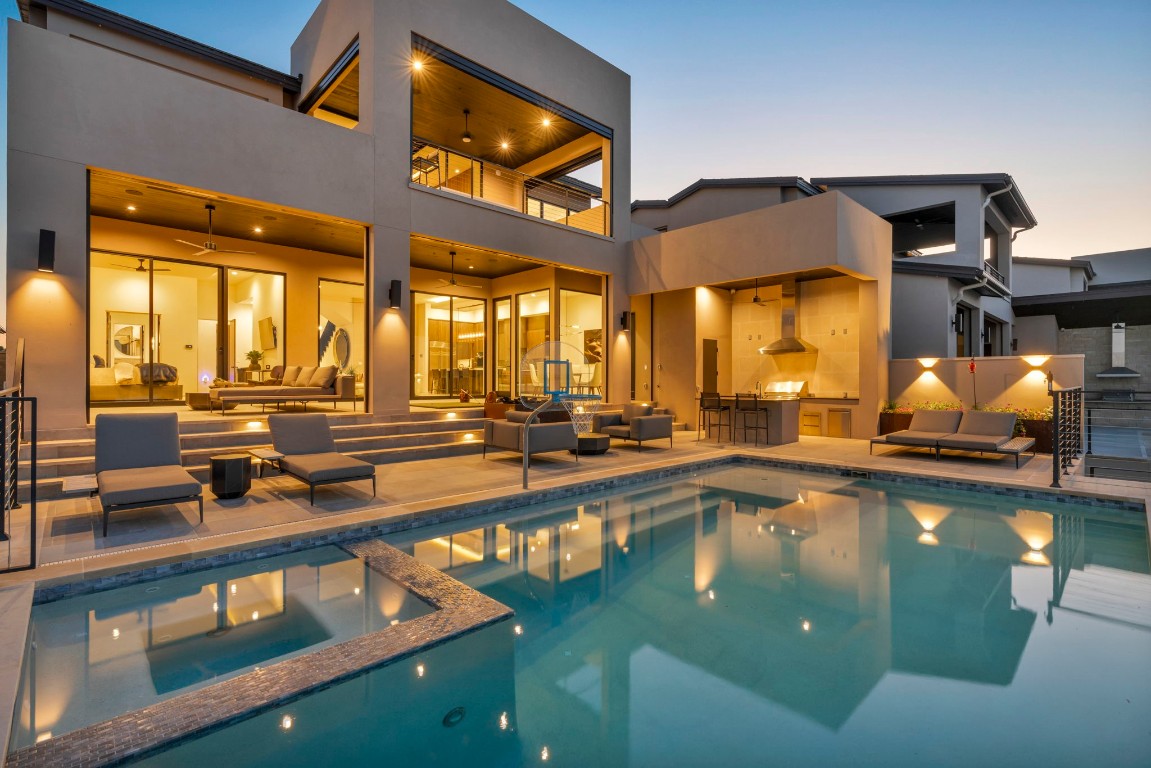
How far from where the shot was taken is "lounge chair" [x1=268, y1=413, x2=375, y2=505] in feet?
17.6

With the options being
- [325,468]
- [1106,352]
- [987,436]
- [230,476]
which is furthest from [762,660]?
[1106,352]

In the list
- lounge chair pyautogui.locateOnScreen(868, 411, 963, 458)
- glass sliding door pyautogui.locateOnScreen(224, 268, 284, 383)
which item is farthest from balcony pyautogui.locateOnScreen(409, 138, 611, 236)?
lounge chair pyautogui.locateOnScreen(868, 411, 963, 458)

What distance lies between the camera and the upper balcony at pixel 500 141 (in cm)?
1020

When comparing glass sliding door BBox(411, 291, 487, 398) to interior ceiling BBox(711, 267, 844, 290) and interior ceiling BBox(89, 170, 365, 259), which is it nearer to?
interior ceiling BBox(89, 170, 365, 259)

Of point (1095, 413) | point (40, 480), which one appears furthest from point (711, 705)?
point (1095, 413)

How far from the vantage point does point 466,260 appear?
12.7 m

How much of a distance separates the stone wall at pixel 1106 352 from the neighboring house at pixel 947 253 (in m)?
2.43

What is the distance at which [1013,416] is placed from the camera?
833 centimetres

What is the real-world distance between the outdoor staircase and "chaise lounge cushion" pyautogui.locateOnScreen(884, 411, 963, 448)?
22.6 feet

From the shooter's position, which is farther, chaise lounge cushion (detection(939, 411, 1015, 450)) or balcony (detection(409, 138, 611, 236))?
balcony (detection(409, 138, 611, 236))

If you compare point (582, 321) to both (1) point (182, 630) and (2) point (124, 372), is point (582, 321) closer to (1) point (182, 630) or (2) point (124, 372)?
(2) point (124, 372)

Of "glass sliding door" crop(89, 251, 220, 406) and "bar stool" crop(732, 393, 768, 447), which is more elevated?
"glass sliding door" crop(89, 251, 220, 406)

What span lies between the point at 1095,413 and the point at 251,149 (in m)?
19.8

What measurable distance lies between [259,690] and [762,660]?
8.20 ft
